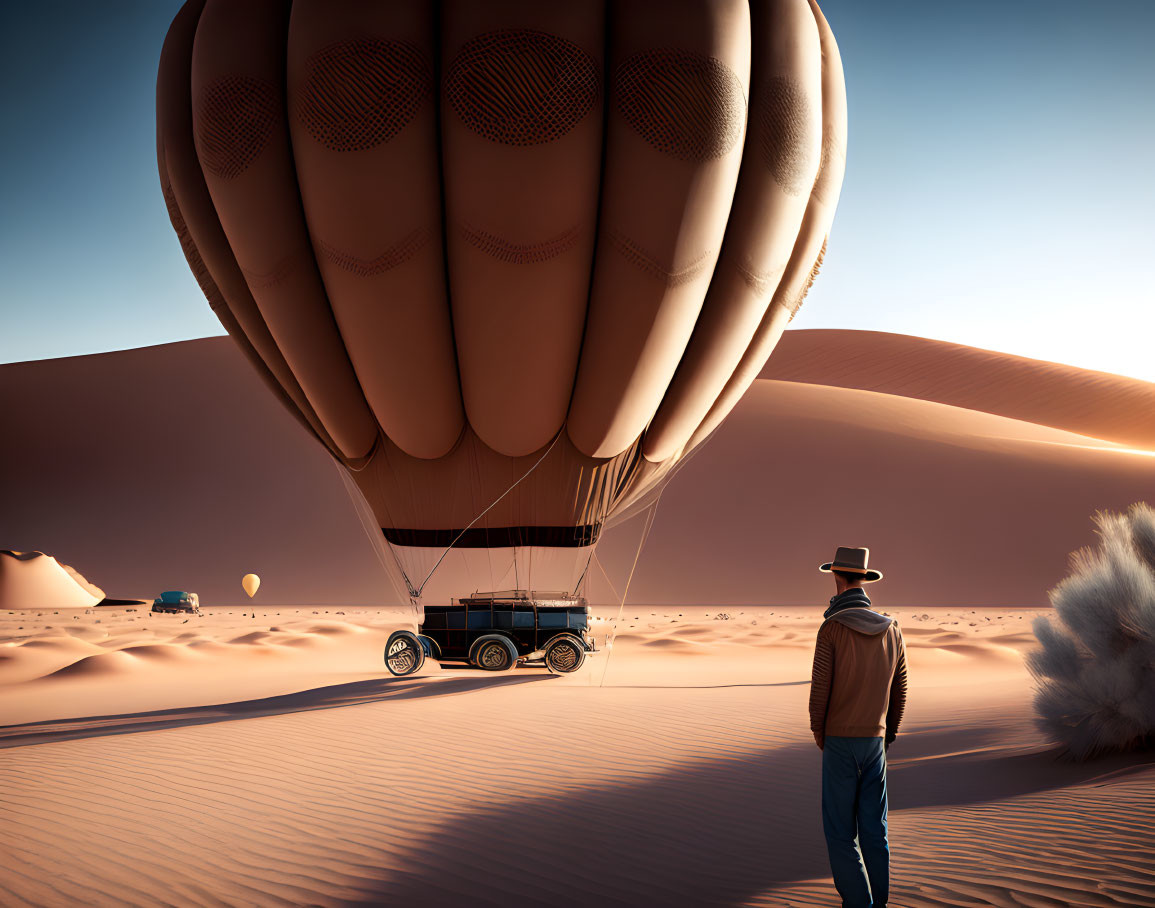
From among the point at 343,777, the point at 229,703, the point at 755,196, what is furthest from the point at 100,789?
the point at 755,196

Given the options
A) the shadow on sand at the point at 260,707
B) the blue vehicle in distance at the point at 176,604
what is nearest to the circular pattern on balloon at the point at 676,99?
the shadow on sand at the point at 260,707

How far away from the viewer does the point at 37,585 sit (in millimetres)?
31562

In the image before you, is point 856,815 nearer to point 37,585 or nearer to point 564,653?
point 564,653

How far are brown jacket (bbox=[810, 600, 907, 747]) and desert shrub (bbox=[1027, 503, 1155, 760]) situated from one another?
366cm

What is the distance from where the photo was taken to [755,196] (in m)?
9.16

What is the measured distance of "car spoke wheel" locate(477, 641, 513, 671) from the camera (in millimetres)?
11820

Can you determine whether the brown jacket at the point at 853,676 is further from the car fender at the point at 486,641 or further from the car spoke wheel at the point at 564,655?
the car spoke wheel at the point at 564,655

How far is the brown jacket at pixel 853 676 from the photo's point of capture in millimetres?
4027

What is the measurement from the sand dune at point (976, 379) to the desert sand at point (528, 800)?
77840 mm

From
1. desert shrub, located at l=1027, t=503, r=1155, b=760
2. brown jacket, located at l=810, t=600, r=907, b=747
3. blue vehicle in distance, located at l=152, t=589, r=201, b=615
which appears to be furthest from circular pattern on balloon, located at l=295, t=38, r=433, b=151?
blue vehicle in distance, located at l=152, t=589, r=201, b=615

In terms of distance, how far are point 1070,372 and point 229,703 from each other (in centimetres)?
9652

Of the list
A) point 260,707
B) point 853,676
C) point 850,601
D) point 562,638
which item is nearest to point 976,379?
point 562,638

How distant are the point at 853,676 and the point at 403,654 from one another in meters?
9.75

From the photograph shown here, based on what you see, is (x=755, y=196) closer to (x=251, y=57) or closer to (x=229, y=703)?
(x=251, y=57)
